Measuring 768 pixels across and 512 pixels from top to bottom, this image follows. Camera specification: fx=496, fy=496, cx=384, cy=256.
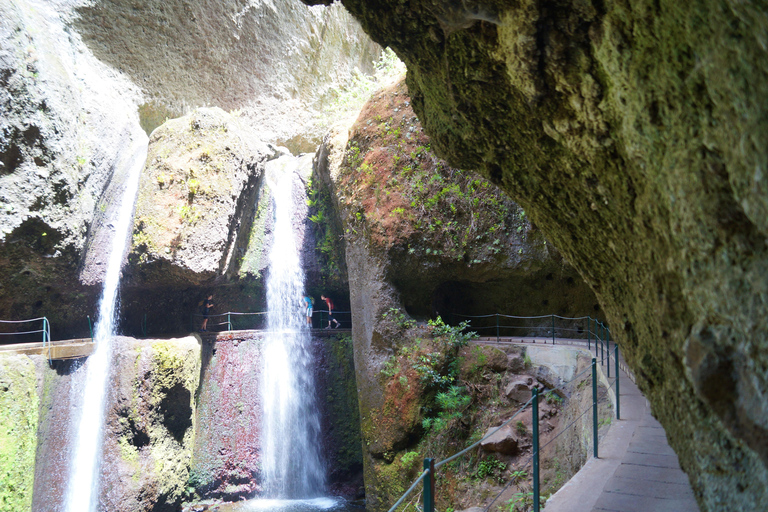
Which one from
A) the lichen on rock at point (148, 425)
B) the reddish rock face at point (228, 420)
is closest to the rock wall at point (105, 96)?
the reddish rock face at point (228, 420)

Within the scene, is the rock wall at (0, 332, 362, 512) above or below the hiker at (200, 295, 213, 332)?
below

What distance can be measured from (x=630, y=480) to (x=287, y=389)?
9.38 m

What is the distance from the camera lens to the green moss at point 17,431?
→ 7766 millimetres

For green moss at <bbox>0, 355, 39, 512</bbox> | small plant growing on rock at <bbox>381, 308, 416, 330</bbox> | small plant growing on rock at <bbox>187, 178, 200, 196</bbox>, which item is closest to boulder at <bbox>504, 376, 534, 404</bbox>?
small plant growing on rock at <bbox>381, 308, 416, 330</bbox>

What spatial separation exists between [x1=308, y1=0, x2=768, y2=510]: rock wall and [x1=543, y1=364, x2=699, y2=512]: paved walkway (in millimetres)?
1101

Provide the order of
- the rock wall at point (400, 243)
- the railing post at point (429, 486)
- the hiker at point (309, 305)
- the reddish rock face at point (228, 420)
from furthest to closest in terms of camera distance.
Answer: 1. the hiker at point (309, 305)
2. the reddish rock face at point (228, 420)
3. the rock wall at point (400, 243)
4. the railing post at point (429, 486)

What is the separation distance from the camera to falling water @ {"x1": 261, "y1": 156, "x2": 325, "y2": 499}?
38.9ft

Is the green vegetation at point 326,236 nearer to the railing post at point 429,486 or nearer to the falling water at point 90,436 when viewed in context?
the falling water at point 90,436

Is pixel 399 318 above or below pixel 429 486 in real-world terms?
above

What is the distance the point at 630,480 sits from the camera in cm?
435

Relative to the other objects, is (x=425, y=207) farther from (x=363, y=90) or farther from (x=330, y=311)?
(x=363, y=90)

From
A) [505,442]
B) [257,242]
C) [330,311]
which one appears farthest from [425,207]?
[257,242]

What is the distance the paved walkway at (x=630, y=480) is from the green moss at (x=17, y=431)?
8.24 m

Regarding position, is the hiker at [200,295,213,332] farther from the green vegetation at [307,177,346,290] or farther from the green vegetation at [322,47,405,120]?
the green vegetation at [322,47,405,120]
